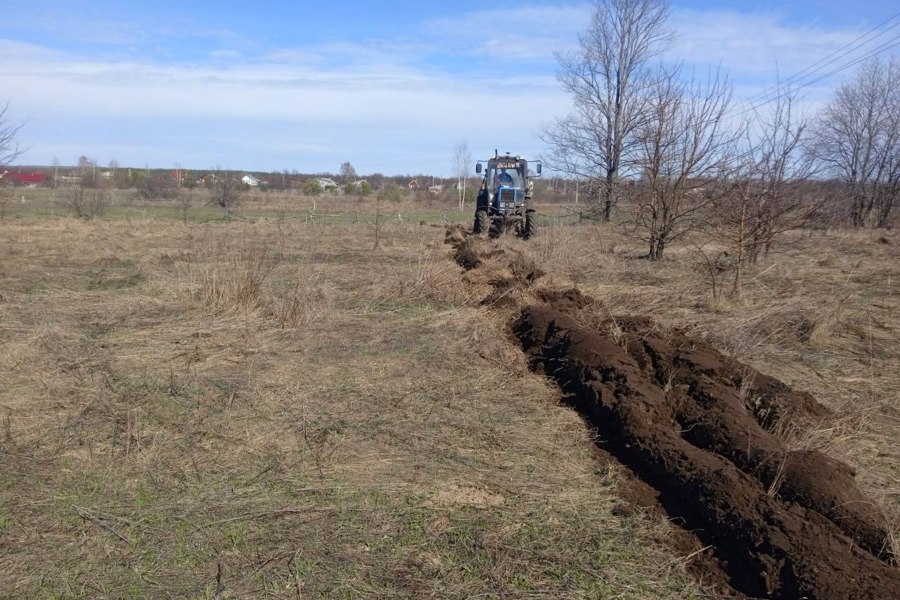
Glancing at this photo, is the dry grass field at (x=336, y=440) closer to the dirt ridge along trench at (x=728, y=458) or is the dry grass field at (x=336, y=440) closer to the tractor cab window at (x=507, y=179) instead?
the dirt ridge along trench at (x=728, y=458)

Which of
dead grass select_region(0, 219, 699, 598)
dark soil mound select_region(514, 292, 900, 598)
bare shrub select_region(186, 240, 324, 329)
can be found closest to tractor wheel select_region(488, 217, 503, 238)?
bare shrub select_region(186, 240, 324, 329)

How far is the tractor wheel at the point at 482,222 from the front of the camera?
969 inches

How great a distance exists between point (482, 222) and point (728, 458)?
20.4 m

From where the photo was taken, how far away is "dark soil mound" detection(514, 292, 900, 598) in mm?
3348

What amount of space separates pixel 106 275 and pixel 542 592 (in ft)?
43.8

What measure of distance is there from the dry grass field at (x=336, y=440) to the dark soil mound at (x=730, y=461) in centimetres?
26

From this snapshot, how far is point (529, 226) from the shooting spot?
23328mm

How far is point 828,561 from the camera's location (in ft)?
10.8

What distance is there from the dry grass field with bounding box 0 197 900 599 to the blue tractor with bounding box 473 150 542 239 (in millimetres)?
12720

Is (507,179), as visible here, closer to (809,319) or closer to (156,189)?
(809,319)

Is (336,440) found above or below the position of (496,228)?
below

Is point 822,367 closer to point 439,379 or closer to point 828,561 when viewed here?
point 439,379

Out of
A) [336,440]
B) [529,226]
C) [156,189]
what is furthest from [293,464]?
[156,189]

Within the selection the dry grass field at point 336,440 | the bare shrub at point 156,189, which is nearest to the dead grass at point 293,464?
the dry grass field at point 336,440
